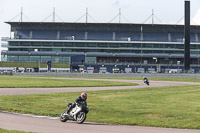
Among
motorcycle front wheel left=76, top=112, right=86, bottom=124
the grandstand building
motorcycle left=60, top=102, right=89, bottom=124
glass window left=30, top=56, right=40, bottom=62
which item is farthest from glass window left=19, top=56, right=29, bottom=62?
motorcycle front wheel left=76, top=112, right=86, bottom=124

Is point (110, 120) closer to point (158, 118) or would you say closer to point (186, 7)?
point (158, 118)

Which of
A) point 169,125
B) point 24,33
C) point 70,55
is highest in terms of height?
point 24,33

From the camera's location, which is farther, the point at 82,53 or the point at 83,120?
the point at 82,53

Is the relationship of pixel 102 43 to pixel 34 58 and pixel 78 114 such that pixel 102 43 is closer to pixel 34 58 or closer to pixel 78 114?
pixel 34 58

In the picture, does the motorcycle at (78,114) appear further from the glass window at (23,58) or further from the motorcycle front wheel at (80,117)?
the glass window at (23,58)

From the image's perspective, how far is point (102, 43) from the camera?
14625 cm

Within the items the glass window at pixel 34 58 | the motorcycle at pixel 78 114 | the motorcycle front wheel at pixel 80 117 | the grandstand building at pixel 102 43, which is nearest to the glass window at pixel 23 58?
the grandstand building at pixel 102 43

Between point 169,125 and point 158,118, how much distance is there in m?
2.04

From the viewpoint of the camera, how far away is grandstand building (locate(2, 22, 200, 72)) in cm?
14462

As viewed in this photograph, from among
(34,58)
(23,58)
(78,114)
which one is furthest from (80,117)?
(23,58)

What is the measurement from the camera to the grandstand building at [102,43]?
474 ft

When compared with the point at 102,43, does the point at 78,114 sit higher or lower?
lower

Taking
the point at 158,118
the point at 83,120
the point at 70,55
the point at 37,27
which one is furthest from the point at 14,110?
the point at 37,27

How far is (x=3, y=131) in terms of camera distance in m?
13.3
